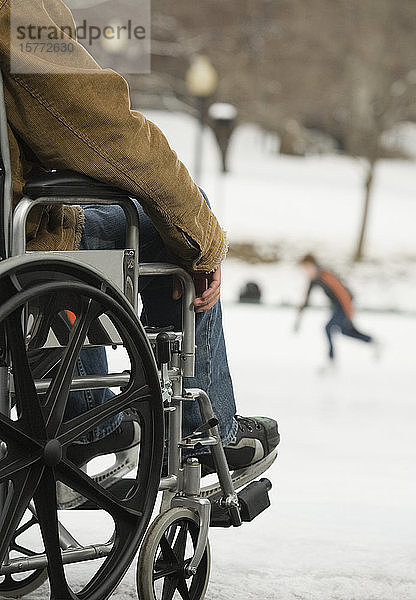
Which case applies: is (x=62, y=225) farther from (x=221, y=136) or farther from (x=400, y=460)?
(x=221, y=136)

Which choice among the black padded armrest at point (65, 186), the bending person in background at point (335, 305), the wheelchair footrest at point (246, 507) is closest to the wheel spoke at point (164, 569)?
the wheelchair footrest at point (246, 507)

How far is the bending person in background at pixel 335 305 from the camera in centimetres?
454

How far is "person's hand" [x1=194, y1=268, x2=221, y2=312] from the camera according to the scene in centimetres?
135

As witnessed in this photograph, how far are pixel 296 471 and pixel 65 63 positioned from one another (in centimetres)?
157

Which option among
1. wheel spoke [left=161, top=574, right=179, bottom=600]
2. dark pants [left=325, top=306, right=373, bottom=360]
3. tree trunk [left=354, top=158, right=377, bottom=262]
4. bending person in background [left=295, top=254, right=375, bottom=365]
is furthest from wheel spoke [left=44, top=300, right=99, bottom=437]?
tree trunk [left=354, top=158, right=377, bottom=262]

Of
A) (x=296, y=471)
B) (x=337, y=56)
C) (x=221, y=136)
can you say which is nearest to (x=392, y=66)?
(x=337, y=56)

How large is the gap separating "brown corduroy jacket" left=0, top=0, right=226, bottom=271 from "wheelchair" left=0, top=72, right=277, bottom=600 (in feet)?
0.10

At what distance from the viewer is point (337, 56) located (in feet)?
A: 27.3

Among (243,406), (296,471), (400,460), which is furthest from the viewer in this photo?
(243,406)

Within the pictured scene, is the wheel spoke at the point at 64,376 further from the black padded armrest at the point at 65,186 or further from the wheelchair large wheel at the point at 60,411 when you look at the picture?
the black padded armrest at the point at 65,186

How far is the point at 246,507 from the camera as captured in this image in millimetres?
1432

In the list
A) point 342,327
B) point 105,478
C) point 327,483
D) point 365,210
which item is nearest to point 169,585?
point 105,478

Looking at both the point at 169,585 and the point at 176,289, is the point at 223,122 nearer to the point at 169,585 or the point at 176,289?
the point at 176,289

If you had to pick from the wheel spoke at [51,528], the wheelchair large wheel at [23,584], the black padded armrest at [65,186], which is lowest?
the wheelchair large wheel at [23,584]
